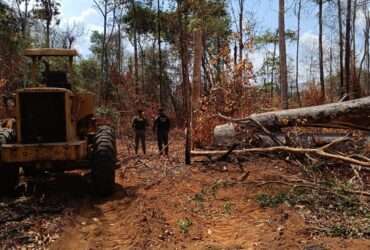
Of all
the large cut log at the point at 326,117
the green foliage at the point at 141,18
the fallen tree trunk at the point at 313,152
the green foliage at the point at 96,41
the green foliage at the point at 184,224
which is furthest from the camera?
the green foliage at the point at 96,41

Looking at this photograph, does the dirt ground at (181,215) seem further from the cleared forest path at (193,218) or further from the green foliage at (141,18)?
the green foliage at (141,18)

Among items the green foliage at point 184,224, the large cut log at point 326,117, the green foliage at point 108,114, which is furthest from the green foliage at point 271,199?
the green foliage at point 108,114

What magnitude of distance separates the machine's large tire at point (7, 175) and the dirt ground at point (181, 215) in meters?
0.55

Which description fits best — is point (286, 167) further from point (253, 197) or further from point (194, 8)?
point (194, 8)

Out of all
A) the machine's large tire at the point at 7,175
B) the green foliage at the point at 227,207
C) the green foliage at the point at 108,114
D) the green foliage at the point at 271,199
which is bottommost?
the green foliage at the point at 227,207

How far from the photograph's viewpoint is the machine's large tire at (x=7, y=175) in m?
7.37

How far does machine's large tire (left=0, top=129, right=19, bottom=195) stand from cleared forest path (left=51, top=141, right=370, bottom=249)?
1.38 meters

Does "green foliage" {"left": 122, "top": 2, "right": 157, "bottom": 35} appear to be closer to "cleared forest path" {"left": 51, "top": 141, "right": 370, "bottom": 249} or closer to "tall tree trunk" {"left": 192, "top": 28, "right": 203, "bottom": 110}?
"tall tree trunk" {"left": 192, "top": 28, "right": 203, "bottom": 110}

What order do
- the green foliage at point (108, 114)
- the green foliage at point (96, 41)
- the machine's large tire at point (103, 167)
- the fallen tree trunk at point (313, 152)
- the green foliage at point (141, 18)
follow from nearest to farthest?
1. the fallen tree trunk at point (313, 152)
2. the machine's large tire at point (103, 167)
3. the green foliage at point (108, 114)
4. the green foliage at point (141, 18)
5. the green foliage at point (96, 41)

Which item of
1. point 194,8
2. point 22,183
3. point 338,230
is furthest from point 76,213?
point 194,8

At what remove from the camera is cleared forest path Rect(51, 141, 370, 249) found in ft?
17.1

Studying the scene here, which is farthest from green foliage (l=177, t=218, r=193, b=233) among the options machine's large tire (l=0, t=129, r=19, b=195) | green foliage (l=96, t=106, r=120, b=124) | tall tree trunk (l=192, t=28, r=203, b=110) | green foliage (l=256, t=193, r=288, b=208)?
green foliage (l=96, t=106, r=120, b=124)

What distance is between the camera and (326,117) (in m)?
9.24

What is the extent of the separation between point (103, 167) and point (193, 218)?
1.94 meters
